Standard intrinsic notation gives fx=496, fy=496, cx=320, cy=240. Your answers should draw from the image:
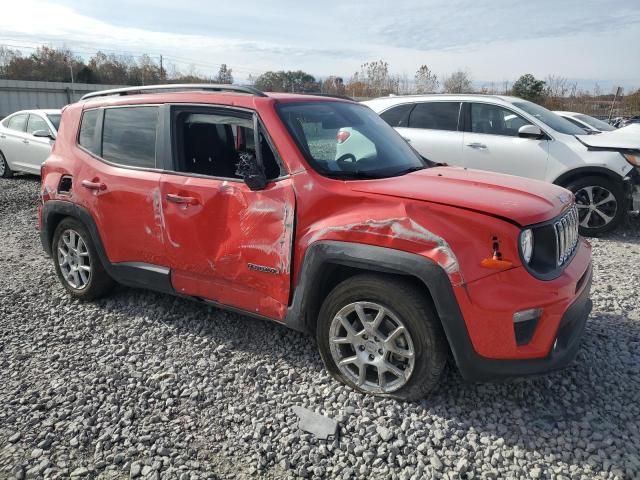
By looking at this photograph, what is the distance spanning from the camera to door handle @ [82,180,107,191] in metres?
4.00

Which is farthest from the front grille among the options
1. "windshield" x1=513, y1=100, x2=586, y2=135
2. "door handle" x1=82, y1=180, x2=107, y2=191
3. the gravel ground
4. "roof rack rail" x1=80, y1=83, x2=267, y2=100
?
"windshield" x1=513, y1=100, x2=586, y2=135

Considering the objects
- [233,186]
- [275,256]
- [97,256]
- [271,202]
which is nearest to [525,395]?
[275,256]

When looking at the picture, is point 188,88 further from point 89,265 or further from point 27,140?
point 27,140

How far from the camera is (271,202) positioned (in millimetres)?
3129

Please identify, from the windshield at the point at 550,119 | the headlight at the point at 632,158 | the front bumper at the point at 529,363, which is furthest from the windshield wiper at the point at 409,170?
the headlight at the point at 632,158

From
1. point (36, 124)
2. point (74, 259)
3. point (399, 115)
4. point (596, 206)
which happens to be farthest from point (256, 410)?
point (36, 124)

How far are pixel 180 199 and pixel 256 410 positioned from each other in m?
1.54

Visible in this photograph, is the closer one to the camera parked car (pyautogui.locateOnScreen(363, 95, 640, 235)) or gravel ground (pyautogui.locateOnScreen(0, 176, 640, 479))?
gravel ground (pyautogui.locateOnScreen(0, 176, 640, 479))

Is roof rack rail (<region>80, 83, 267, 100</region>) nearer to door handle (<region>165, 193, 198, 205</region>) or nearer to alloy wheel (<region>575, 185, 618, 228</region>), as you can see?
door handle (<region>165, 193, 198, 205</region>)

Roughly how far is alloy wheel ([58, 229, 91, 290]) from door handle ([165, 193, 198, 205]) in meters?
1.27

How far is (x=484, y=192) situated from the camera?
9.57 ft

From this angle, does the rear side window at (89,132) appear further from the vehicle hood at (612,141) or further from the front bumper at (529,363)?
the vehicle hood at (612,141)

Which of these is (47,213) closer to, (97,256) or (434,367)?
(97,256)

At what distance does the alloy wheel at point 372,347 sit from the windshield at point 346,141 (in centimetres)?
88
